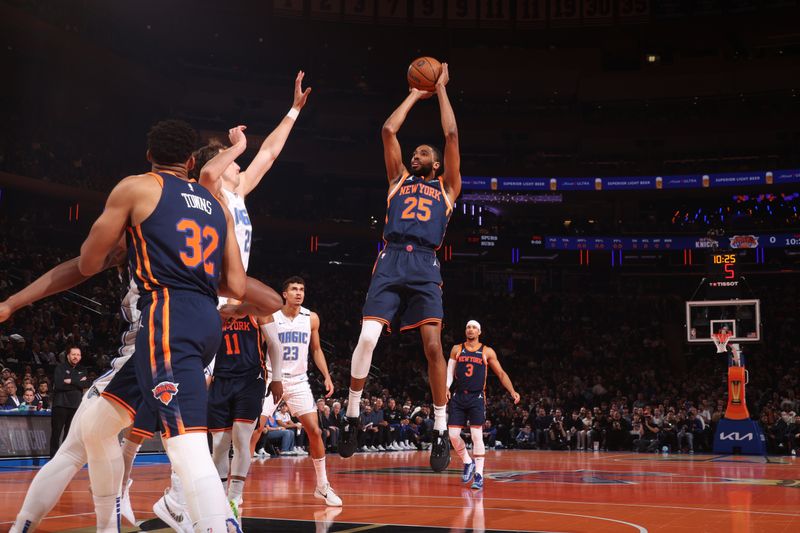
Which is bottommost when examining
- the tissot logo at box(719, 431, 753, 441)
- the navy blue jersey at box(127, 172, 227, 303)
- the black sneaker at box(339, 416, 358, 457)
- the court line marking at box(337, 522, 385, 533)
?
the tissot logo at box(719, 431, 753, 441)

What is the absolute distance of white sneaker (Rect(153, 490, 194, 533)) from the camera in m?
5.86

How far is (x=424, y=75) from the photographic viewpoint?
23.8 ft

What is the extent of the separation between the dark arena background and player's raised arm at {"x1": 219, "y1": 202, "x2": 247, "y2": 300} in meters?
18.6

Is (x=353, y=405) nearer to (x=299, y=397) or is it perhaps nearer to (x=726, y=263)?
(x=299, y=397)

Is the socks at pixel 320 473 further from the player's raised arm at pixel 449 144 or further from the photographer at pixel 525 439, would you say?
the photographer at pixel 525 439

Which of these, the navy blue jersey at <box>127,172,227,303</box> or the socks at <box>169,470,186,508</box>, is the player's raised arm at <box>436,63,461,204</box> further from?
the navy blue jersey at <box>127,172,227,303</box>

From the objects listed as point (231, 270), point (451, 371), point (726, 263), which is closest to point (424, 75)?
point (231, 270)

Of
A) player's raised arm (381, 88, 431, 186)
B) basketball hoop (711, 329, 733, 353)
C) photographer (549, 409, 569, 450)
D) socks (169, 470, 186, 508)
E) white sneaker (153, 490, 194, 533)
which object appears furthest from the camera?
photographer (549, 409, 569, 450)

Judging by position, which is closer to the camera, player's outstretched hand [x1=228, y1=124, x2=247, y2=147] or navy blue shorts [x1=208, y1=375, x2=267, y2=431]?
player's outstretched hand [x1=228, y1=124, x2=247, y2=147]

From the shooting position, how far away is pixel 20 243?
24.7 metres

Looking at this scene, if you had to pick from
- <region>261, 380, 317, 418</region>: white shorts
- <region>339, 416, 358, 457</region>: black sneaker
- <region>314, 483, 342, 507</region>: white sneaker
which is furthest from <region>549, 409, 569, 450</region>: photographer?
<region>339, 416, 358, 457</region>: black sneaker

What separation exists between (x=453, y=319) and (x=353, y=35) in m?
12.7

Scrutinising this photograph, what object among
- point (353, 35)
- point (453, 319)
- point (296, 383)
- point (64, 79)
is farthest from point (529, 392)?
point (296, 383)

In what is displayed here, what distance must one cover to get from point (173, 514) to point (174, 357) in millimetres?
2751
